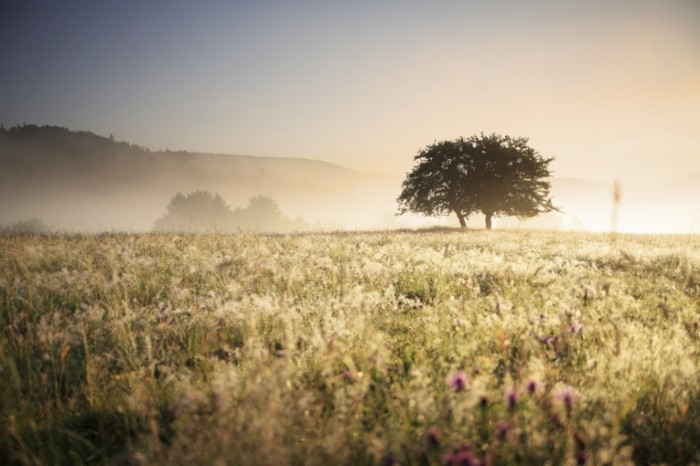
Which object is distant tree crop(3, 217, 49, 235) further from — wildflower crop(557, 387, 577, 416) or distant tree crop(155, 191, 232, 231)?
distant tree crop(155, 191, 232, 231)

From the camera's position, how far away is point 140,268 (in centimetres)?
725

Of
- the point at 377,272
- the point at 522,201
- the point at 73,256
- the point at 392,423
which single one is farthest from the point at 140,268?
the point at 522,201

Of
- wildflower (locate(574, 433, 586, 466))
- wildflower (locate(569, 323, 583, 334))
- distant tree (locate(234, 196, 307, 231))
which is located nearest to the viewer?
wildflower (locate(574, 433, 586, 466))

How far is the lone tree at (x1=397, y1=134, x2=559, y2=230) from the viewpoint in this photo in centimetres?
3588

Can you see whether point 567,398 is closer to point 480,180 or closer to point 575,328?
point 575,328

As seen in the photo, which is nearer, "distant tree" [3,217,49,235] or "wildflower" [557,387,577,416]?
"wildflower" [557,387,577,416]

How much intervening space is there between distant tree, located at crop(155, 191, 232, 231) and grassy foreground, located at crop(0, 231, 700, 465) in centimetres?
10672

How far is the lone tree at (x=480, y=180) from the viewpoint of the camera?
3588 centimetres

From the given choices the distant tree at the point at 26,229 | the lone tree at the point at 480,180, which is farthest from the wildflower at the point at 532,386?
the lone tree at the point at 480,180

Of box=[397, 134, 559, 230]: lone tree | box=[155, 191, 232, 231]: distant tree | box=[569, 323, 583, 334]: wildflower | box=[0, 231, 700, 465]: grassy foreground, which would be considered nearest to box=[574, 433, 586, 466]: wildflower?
box=[0, 231, 700, 465]: grassy foreground

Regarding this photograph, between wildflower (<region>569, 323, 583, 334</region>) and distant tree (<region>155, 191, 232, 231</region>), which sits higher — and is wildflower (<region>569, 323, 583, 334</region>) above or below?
below

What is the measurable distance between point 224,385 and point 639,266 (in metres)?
9.59

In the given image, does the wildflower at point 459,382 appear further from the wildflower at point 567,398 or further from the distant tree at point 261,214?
the distant tree at point 261,214

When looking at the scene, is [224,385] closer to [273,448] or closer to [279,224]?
[273,448]
